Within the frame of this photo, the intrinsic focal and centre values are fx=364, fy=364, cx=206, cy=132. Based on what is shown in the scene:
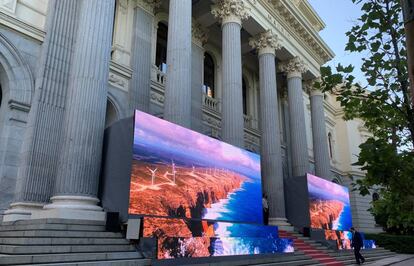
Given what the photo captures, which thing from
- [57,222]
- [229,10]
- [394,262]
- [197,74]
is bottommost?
[394,262]

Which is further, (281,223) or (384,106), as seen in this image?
(281,223)

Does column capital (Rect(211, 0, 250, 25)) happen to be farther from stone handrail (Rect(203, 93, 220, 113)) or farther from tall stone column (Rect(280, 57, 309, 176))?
tall stone column (Rect(280, 57, 309, 176))

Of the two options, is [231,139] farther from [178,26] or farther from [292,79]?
[292,79]

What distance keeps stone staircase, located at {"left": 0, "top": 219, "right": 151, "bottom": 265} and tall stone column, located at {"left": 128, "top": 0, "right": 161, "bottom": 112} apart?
7.02m

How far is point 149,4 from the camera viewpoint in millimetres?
16891

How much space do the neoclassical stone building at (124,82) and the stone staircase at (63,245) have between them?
54cm

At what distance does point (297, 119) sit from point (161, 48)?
877cm

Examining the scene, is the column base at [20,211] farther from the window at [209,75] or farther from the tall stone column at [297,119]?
the tall stone column at [297,119]

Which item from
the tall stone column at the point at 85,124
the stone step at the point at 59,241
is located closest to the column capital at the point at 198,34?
the tall stone column at the point at 85,124

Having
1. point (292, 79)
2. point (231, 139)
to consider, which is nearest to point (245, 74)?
point (292, 79)

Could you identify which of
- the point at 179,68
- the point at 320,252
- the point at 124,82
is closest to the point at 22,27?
the point at 124,82

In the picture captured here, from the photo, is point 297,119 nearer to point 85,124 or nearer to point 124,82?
point 124,82

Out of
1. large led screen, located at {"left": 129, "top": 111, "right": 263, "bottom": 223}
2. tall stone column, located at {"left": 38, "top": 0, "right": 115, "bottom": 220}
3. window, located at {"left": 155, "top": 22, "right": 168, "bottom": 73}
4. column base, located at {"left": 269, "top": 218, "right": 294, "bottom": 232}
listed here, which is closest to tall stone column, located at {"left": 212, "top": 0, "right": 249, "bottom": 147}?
large led screen, located at {"left": 129, "top": 111, "right": 263, "bottom": 223}

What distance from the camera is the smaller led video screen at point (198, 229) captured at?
8.70 metres
